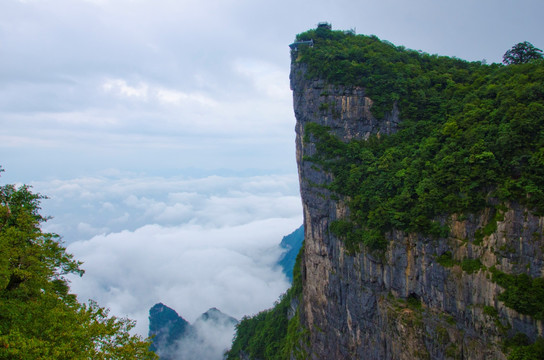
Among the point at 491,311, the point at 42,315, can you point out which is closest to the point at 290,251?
the point at 491,311

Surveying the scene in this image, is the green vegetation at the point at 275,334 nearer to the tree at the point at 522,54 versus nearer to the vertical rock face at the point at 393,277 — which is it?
the vertical rock face at the point at 393,277

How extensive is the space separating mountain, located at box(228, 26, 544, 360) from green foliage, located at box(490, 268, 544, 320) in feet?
0.20

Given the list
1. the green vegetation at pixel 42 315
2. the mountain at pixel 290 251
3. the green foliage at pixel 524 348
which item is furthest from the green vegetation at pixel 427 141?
the mountain at pixel 290 251

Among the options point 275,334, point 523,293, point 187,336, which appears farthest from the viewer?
point 187,336

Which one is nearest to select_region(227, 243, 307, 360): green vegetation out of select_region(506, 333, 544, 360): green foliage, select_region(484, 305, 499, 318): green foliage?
select_region(484, 305, 499, 318): green foliage

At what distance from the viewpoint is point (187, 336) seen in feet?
225

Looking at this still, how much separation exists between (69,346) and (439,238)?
827 inches

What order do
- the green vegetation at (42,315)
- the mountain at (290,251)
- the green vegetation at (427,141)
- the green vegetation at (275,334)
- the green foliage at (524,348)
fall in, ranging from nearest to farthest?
the green vegetation at (42,315)
the green foliage at (524,348)
the green vegetation at (427,141)
the green vegetation at (275,334)
the mountain at (290,251)

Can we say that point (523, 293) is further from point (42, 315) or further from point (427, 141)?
point (42, 315)

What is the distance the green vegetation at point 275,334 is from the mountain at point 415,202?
1.00 m

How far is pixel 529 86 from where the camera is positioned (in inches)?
869

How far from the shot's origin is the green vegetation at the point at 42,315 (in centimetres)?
997

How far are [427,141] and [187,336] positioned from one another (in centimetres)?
6053

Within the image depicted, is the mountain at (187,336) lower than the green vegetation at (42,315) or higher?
lower
